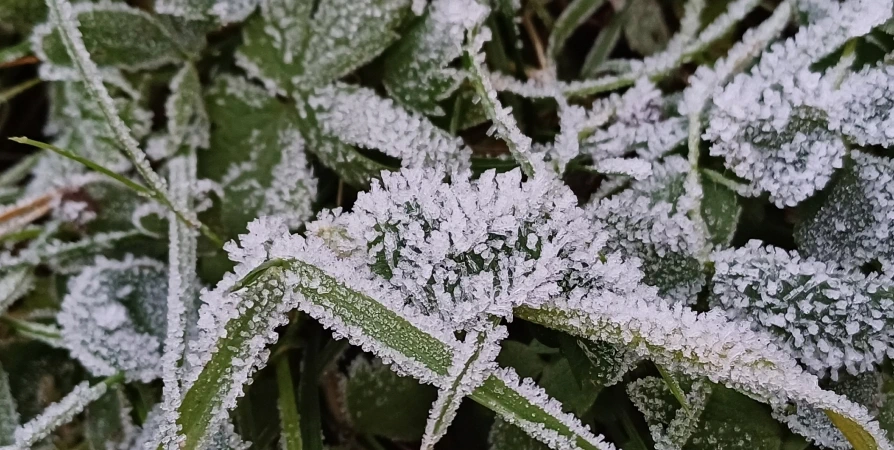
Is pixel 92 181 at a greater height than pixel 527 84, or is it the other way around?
pixel 527 84

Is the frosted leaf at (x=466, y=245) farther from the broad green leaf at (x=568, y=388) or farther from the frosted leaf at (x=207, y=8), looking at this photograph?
the frosted leaf at (x=207, y=8)

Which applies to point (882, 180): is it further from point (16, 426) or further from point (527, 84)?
point (16, 426)

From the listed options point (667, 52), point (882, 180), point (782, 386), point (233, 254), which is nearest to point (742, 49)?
point (667, 52)

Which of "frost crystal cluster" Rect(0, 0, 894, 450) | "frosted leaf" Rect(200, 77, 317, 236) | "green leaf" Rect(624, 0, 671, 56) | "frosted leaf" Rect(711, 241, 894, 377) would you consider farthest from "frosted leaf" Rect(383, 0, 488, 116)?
"frosted leaf" Rect(711, 241, 894, 377)

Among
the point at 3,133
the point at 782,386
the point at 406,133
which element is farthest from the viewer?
the point at 3,133

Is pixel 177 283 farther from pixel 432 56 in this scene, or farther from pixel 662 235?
pixel 662 235

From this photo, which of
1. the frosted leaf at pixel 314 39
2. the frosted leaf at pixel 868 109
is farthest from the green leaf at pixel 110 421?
the frosted leaf at pixel 868 109
